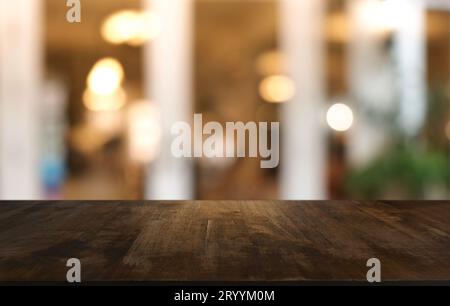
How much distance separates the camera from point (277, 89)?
11.9 feet

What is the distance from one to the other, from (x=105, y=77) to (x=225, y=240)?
2932 millimetres

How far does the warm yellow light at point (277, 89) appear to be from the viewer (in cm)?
361

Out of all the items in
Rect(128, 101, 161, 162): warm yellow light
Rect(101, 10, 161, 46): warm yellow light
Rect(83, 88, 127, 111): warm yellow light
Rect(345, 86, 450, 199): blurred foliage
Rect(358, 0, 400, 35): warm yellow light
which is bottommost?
Rect(345, 86, 450, 199): blurred foliage

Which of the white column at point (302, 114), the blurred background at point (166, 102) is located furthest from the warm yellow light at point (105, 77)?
the white column at point (302, 114)

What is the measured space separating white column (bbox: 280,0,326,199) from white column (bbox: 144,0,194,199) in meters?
0.56

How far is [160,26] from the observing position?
3566mm

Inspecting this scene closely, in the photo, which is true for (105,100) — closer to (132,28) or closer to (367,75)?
(132,28)

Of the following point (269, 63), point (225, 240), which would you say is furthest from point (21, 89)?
point (225, 240)

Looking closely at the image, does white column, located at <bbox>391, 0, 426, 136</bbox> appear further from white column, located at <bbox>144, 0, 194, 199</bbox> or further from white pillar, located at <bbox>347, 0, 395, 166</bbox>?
white column, located at <bbox>144, 0, 194, 199</bbox>

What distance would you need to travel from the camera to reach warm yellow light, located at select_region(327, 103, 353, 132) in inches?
145

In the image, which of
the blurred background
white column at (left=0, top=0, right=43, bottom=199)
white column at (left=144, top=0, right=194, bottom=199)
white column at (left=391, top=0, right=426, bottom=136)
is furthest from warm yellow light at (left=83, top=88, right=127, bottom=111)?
white column at (left=391, top=0, right=426, bottom=136)

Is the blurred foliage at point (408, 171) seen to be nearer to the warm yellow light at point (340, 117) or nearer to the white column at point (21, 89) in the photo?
the warm yellow light at point (340, 117)

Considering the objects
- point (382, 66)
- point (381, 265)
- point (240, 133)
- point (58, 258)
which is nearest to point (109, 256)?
point (58, 258)
